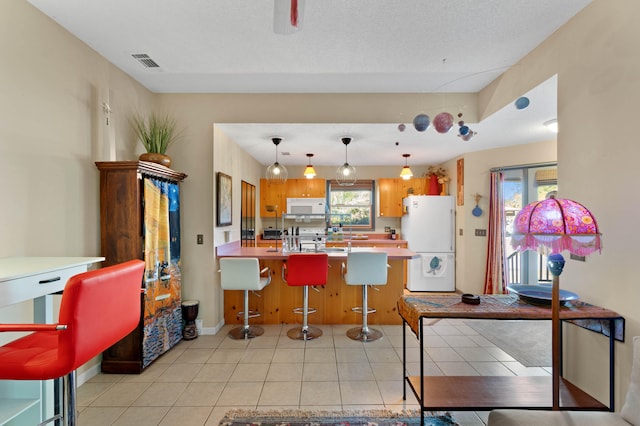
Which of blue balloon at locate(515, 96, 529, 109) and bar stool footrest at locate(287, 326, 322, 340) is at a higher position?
blue balloon at locate(515, 96, 529, 109)

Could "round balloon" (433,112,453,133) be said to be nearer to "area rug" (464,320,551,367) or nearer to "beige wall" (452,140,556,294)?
"area rug" (464,320,551,367)

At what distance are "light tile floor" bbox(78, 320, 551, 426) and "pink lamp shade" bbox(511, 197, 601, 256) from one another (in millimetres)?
1370

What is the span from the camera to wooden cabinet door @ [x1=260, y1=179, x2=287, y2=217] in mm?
6074

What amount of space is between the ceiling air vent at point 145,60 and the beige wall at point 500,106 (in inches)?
12.1

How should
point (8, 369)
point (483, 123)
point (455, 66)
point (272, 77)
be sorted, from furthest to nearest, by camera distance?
point (483, 123) < point (272, 77) < point (455, 66) < point (8, 369)

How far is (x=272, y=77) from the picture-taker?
2959 mm

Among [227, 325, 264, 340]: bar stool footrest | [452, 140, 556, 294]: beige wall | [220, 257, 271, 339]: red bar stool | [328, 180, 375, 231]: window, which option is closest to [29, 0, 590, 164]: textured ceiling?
[452, 140, 556, 294]: beige wall

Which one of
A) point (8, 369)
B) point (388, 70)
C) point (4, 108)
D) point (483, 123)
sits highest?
point (388, 70)

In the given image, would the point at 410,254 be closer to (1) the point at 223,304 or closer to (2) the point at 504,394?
(2) the point at 504,394

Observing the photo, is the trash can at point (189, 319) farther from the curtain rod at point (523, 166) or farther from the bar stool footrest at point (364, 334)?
the curtain rod at point (523, 166)

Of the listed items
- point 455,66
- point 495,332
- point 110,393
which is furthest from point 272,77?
point 495,332

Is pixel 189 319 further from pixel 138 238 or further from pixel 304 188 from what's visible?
pixel 304 188

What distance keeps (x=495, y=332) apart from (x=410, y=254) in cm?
137

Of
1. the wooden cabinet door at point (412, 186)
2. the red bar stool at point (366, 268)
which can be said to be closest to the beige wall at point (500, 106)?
the red bar stool at point (366, 268)
